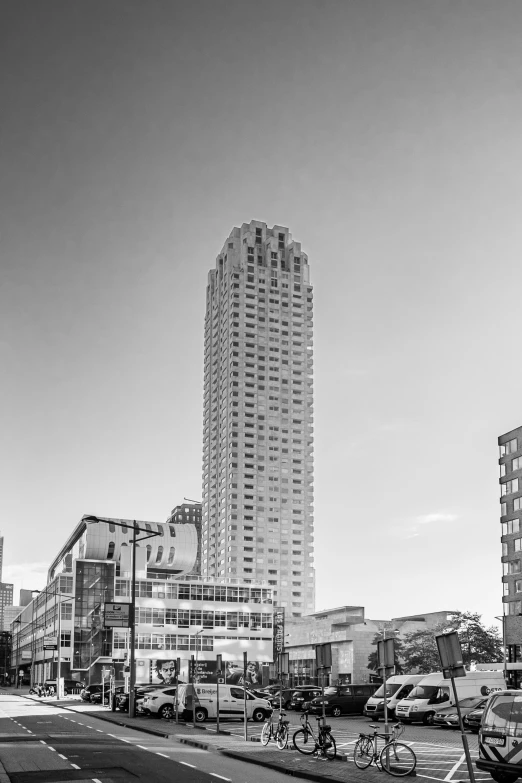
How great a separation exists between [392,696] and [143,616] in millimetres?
71542

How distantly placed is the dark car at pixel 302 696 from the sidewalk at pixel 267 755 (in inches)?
812

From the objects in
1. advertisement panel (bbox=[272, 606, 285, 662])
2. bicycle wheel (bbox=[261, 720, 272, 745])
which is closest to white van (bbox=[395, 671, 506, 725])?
bicycle wheel (bbox=[261, 720, 272, 745])

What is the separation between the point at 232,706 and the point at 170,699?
13.3ft

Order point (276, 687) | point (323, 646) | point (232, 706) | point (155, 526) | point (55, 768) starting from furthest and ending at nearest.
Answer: point (155, 526), point (276, 687), point (232, 706), point (323, 646), point (55, 768)

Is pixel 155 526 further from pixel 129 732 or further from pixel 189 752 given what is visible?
pixel 189 752

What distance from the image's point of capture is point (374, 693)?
54.6 m

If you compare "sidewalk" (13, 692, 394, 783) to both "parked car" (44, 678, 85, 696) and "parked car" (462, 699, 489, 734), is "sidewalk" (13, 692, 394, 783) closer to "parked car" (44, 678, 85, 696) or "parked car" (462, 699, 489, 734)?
"parked car" (462, 699, 489, 734)

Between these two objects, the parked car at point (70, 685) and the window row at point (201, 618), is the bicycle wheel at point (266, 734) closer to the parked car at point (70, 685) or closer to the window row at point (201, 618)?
the parked car at point (70, 685)

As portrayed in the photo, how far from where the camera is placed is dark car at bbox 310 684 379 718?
53219 mm

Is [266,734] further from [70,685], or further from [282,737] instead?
[70,685]

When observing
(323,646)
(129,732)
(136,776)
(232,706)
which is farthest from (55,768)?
(232,706)

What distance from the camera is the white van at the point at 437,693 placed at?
44062 mm

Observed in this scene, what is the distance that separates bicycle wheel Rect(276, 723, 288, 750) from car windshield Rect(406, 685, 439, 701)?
19099mm

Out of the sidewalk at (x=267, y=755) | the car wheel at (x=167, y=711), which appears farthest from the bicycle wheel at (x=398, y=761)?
the car wheel at (x=167, y=711)
